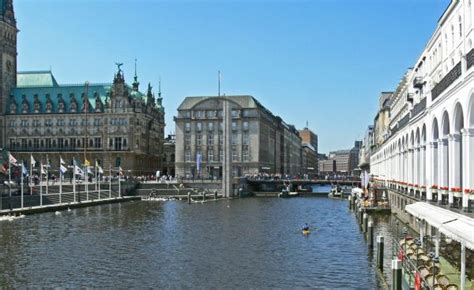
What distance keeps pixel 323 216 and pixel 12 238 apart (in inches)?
1772

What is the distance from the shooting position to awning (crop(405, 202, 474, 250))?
20869 mm

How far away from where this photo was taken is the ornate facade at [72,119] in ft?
579

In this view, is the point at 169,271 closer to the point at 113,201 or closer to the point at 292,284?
the point at 292,284

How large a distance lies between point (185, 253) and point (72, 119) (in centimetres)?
14064

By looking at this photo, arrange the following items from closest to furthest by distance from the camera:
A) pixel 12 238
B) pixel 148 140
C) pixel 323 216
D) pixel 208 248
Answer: pixel 208 248, pixel 12 238, pixel 323 216, pixel 148 140

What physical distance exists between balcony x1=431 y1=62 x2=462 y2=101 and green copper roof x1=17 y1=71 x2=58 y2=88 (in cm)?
16609

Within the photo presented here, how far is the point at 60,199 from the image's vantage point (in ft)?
338

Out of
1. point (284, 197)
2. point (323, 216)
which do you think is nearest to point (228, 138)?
point (284, 197)

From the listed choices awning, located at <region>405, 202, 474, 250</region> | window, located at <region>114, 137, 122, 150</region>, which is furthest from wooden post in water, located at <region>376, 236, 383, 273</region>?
window, located at <region>114, 137, 122, 150</region>

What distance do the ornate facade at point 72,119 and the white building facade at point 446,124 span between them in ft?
394

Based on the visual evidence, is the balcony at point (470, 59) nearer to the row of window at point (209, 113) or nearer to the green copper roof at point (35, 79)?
the row of window at point (209, 113)

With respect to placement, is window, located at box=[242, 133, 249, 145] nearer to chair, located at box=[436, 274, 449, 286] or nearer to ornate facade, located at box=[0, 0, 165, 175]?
ornate facade, located at box=[0, 0, 165, 175]

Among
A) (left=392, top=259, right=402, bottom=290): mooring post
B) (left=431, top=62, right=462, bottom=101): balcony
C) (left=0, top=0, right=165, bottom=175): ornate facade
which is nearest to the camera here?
(left=392, top=259, right=402, bottom=290): mooring post

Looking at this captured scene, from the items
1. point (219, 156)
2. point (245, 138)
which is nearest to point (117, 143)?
point (219, 156)
